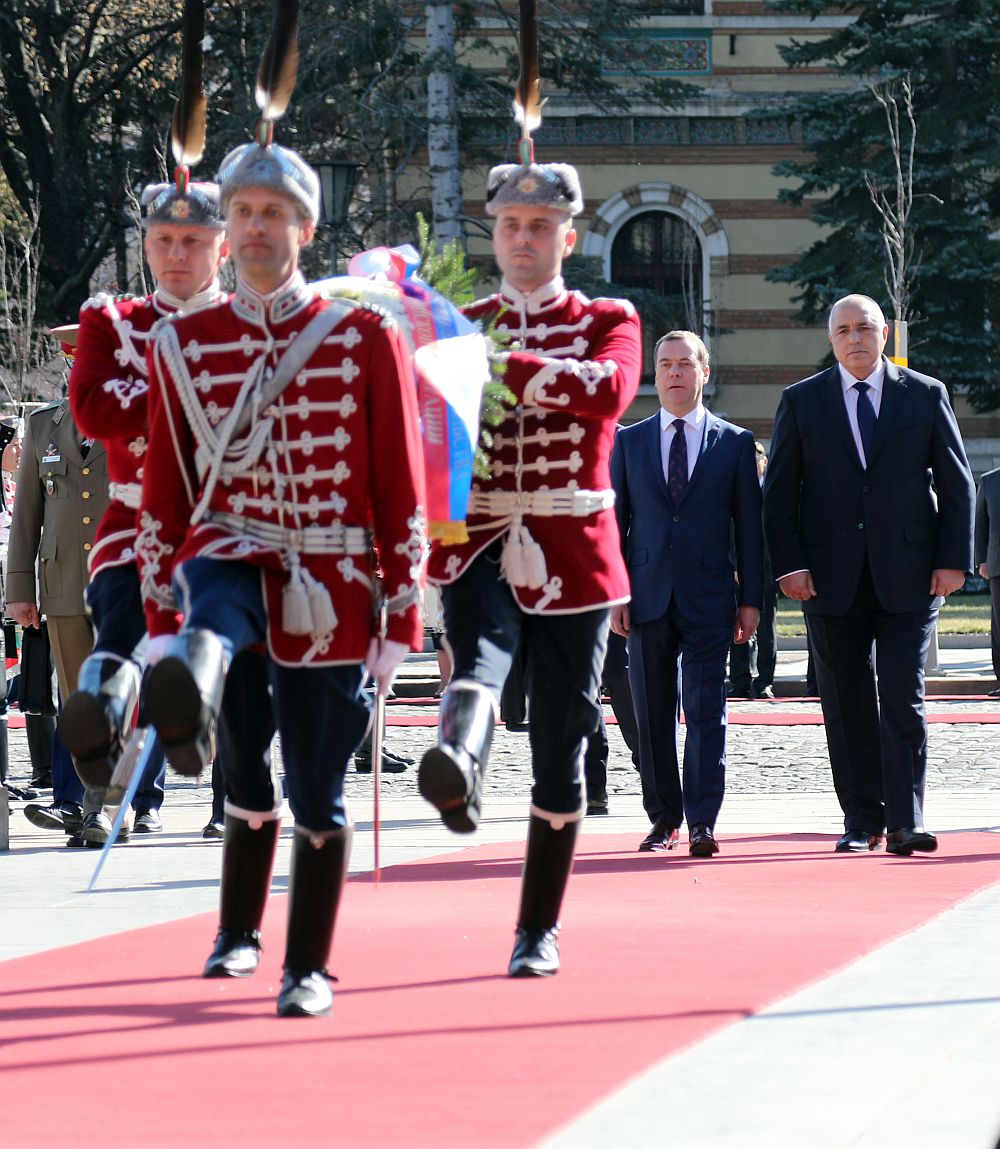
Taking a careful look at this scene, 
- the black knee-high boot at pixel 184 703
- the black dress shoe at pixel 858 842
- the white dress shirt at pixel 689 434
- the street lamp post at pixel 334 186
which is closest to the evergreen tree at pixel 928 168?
the street lamp post at pixel 334 186

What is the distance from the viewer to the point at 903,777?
8492mm

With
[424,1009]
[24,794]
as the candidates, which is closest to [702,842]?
[424,1009]

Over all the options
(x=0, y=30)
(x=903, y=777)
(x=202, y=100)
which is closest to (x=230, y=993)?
(x=202, y=100)

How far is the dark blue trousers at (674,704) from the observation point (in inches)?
345

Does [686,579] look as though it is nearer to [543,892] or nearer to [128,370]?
[128,370]

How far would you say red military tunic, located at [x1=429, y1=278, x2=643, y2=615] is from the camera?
5680 millimetres

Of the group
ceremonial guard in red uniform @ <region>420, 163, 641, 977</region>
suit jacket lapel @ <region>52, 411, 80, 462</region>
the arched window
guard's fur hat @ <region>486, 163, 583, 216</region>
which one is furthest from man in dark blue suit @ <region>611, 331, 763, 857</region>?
the arched window

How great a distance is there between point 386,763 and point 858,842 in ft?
13.9

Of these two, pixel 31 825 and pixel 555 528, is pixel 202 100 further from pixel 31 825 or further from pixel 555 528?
pixel 31 825

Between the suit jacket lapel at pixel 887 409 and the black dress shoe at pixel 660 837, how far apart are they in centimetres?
164

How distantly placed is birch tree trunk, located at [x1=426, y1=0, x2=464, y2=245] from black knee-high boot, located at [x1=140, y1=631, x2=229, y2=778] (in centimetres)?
2726

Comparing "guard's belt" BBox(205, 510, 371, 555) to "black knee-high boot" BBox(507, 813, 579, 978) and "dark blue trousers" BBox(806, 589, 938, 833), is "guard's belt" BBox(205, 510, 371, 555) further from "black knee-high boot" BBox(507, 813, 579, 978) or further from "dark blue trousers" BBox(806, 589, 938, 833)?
"dark blue trousers" BBox(806, 589, 938, 833)

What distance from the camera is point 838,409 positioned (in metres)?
8.71

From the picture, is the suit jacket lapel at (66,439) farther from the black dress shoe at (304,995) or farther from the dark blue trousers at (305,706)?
the black dress shoe at (304,995)
